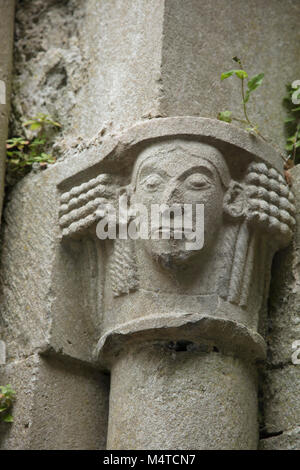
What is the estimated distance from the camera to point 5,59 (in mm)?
4070

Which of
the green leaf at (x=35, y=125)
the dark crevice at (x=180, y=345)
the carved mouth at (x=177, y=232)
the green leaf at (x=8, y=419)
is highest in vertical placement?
the green leaf at (x=35, y=125)

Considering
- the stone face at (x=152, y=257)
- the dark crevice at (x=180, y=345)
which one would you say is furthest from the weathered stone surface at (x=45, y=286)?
the dark crevice at (x=180, y=345)

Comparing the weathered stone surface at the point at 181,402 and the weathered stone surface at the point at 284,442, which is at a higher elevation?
the weathered stone surface at the point at 181,402

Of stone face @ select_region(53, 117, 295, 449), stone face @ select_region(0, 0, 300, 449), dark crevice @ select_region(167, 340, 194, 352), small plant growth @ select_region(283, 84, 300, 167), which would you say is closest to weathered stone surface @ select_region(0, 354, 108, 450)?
stone face @ select_region(0, 0, 300, 449)

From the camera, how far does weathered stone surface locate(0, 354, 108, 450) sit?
3.34 m

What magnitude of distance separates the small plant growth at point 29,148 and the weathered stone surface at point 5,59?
70 millimetres

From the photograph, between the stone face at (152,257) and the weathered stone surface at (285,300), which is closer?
the stone face at (152,257)

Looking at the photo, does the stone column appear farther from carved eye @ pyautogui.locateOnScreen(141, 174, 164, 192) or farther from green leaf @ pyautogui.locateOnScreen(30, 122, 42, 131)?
green leaf @ pyautogui.locateOnScreen(30, 122, 42, 131)

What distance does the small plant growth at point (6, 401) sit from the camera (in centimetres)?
342

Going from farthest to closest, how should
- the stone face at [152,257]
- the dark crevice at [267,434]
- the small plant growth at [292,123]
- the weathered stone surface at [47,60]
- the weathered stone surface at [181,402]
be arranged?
the weathered stone surface at [47,60], the small plant growth at [292,123], the dark crevice at [267,434], the stone face at [152,257], the weathered stone surface at [181,402]

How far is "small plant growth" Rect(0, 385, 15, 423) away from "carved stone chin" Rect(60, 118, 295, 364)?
0.44m

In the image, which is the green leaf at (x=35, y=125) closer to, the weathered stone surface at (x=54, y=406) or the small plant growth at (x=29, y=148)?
the small plant growth at (x=29, y=148)

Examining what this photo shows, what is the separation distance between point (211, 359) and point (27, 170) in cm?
132

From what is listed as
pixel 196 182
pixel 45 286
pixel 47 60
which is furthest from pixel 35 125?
pixel 196 182
